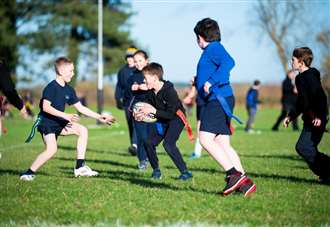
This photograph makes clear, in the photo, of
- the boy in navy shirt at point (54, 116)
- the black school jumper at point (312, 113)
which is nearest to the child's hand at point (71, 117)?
the boy in navy shirt at point (54, 116)

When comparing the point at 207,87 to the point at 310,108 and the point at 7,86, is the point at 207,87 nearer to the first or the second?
the point at 310,108

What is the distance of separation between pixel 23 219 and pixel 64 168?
5100mm

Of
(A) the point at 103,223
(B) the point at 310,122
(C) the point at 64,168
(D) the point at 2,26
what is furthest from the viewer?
(D) the point at 2,26

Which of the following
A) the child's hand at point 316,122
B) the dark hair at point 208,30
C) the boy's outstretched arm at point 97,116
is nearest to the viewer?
the dark hair at point 208,30

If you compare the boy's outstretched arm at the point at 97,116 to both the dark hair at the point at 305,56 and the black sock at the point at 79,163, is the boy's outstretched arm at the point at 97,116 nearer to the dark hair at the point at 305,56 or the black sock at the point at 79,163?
the black sock at the point at 79,163

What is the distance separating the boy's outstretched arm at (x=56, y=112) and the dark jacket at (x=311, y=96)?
123 inches

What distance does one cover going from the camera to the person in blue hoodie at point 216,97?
268 inches

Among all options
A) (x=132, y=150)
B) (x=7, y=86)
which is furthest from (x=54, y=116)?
(x=132, y=150)

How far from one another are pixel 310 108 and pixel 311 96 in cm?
17

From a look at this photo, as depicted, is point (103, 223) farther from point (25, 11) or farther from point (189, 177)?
point (25, 11)

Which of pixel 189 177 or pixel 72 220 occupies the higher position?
pixel 72 220

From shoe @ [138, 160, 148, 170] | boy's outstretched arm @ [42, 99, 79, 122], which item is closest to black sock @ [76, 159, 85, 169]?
boy's outstretched arm @ [42, 99, 79, 122]

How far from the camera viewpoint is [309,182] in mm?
8320

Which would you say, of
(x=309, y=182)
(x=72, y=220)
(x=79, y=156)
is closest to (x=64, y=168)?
(x=79, y=156)
